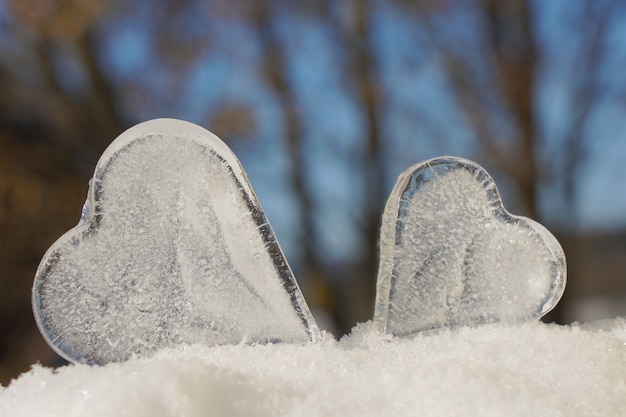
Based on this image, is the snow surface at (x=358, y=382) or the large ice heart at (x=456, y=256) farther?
the large ice heart at (x=456, y=256)

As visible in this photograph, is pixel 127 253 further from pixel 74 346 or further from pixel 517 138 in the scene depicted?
pixel 517 138

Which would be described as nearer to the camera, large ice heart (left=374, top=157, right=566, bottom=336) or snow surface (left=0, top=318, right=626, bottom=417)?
snow surface (left=0, top=318, right=626, bottom=417)

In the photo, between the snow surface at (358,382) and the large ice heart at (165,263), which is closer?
the snow surface at (358,382)
